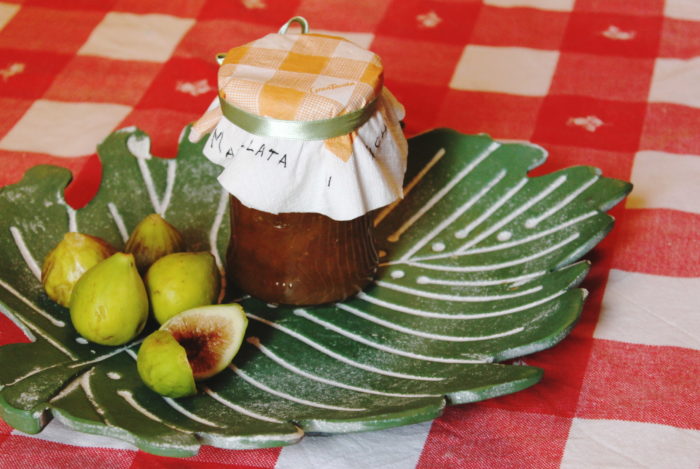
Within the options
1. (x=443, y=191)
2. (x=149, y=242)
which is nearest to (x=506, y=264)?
(x=443, y=191)

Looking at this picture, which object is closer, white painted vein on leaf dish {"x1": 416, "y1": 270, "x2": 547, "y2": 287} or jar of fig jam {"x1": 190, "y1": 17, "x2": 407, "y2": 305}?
jar of fig jam {"x1": 190, "y1": 17, "x2": 407, "y2": 305}

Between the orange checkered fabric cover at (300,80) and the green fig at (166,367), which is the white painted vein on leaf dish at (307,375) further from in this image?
the orange checkered fabric cover at (300,80)

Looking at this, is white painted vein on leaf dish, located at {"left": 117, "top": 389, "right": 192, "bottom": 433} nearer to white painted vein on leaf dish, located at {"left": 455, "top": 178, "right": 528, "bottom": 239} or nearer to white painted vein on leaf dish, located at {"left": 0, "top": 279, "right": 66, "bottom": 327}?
white painted vein on leaf dish, located at {"left": 0, "top": 279, "right": 66, "bottom": 327}

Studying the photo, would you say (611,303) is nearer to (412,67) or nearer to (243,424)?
(243,424)

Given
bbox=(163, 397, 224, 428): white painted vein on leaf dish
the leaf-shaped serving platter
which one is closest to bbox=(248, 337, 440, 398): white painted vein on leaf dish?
the leaf-shaped serving platter

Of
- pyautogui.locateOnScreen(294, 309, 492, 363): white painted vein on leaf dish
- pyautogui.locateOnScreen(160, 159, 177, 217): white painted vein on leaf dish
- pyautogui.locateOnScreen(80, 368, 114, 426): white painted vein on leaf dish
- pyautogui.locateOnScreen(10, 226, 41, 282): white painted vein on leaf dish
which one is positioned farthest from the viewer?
pyautogui.locateOnScreen(160, 159, 177, 217): white painted vein on leaf dish

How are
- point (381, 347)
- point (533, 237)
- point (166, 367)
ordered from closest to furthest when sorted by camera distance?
point (166, 367), point (381, 347), point (533, 237)

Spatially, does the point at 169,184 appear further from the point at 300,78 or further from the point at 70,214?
the point at 300,78
